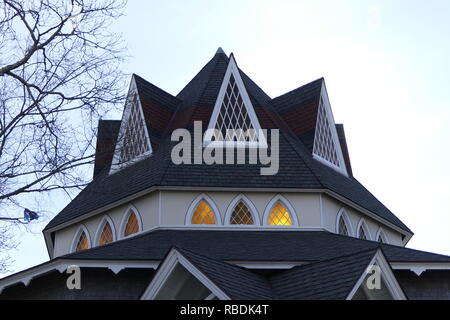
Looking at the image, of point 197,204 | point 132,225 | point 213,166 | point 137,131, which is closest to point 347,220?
point 213,166

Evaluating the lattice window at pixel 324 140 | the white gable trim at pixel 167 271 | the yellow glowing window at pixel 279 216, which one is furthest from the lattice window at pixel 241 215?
the white gable trim at pixel 167 271

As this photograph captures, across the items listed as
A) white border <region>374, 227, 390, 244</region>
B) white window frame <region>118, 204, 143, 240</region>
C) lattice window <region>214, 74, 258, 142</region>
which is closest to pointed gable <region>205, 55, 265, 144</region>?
lattice window <region>214, 74, 258, 142</region>

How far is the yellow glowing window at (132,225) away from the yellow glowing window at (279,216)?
11.9ft

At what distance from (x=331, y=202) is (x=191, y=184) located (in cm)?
403

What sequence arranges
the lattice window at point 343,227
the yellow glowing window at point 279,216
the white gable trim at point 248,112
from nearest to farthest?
the yellow glowing window at point 279,216 < the lattice window at point 343,227 < the white gable trim at point 248,112

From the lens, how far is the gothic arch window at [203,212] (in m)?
19.9

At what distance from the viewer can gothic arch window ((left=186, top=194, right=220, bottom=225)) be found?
784 inches

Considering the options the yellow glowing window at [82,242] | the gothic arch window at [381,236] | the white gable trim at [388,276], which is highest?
the gothic arch window at [381,236]

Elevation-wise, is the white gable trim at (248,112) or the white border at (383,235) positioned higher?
the white gable trim at (248,112)

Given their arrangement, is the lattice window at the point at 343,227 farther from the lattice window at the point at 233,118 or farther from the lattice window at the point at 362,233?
the lattice window at the point at 233,118
